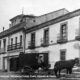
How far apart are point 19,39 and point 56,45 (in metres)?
9.96

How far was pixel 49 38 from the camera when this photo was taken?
27094 mm

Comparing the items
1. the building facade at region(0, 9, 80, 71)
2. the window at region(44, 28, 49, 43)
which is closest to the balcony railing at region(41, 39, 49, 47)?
the building facade at region(0, 9, 80, 71)

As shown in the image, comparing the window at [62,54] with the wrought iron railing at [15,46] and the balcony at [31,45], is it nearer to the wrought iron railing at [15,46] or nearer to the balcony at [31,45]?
the balcony at [31,45]

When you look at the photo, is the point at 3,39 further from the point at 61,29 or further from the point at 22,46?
the point at 61,29

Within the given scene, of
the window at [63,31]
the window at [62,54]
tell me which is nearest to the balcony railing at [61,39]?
the window at [63,31]

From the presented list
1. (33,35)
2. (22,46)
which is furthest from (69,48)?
(22,46)

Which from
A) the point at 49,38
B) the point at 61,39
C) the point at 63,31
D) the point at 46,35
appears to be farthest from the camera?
the point at 46,35

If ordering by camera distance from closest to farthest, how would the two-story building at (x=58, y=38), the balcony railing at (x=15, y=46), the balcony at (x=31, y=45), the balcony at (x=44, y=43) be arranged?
the two-story building at (x=58, y=38)
the balcony at (x=44, y=43)
the balcony at (x=31, y=45)
the balcony railing at (x=15, y=46)

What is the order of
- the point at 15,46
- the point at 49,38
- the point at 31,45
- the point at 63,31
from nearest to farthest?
1. the point at 63,31
2. the point at 49,38
3. the point at 31,45
4. the point at 15,46

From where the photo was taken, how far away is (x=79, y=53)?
72.8 ft

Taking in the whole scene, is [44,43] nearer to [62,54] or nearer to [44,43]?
[44,43]

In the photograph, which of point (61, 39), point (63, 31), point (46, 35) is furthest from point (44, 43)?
point (63, 31)

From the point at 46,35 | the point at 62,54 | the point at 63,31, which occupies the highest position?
the point at 63,31

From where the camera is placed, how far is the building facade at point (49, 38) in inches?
917
